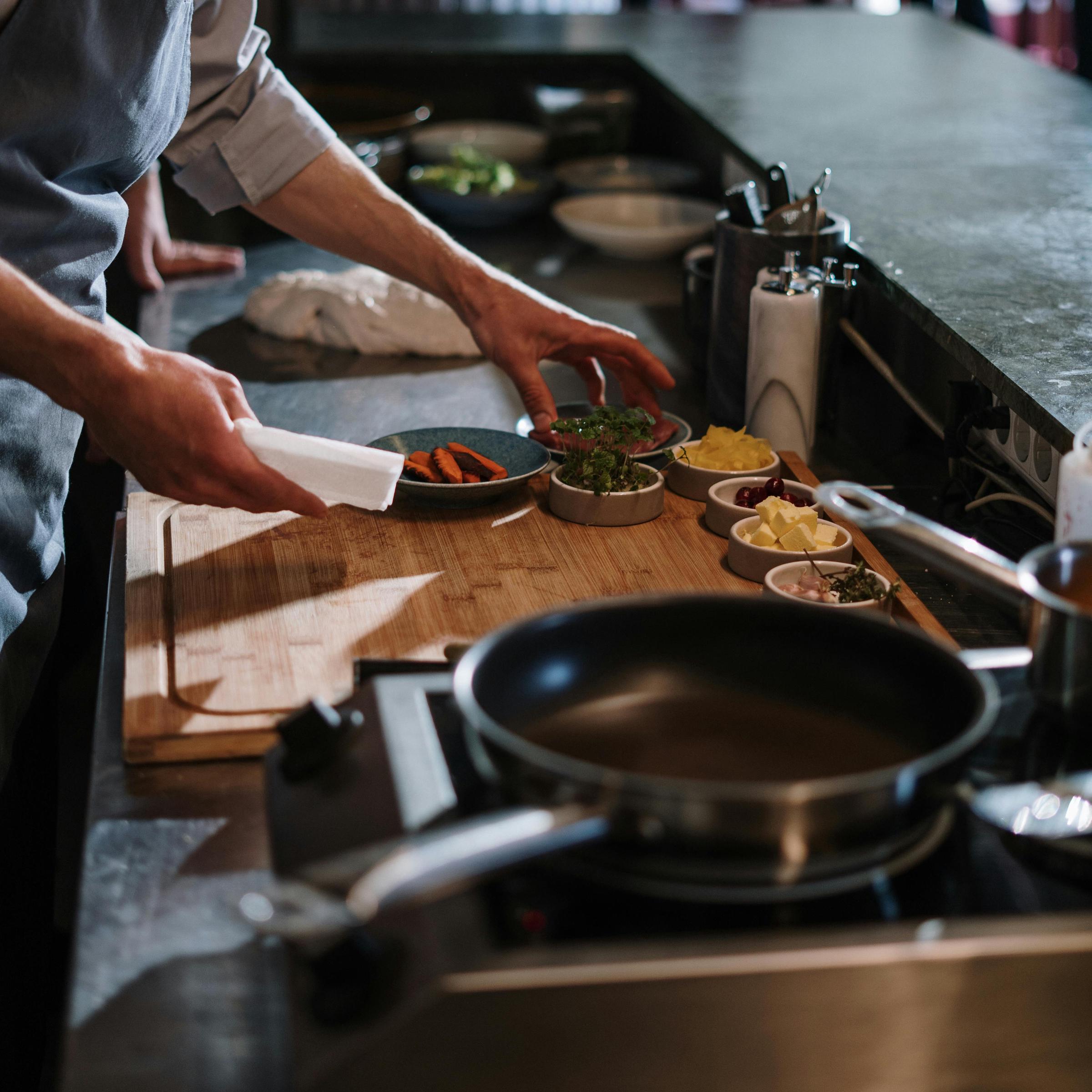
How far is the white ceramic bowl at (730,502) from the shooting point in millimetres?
1176

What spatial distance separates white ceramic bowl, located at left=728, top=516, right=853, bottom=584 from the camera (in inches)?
42.2

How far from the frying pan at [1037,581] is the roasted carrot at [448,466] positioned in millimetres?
534

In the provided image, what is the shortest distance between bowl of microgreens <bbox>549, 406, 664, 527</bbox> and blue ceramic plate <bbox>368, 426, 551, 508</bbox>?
4 centimetres

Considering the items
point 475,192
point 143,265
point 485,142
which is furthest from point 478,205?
point 143,265

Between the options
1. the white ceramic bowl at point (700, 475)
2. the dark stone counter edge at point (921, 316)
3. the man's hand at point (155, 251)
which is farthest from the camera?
the man's hand at point (155, 251)

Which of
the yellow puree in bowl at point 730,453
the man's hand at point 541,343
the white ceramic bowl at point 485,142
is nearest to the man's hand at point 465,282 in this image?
the man's hand at point 541,343

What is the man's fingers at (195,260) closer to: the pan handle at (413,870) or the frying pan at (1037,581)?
the frying pan at (1037,581)

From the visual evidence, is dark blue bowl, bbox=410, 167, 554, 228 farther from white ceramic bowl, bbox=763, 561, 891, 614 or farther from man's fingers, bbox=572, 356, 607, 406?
white ceramic bowl, bbox=763, 561, 891, 614

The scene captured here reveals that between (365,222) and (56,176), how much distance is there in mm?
384

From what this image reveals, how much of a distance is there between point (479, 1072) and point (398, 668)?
0.40 meters

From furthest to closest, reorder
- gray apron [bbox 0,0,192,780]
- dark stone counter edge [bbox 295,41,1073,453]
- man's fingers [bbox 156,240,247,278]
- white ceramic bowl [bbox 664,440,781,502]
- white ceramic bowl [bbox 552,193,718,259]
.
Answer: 1. white ceramic bowl [bbox 552,193,718,259]
2. man's fingers [bbox 156,240,247,278]
3. white ceramic bowl [bbox 664,440,781,502]
4. gray apron [bbox 0,0,192,780]
5. dark stone counter edge [bbox 295,41,1073,453]

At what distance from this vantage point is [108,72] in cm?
118

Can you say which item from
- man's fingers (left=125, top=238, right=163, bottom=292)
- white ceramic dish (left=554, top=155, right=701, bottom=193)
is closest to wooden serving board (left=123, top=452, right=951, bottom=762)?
man's fingers (left=125, top=238, right=163, bottom=292)

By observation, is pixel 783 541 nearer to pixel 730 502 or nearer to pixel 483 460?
pixel 730 502
